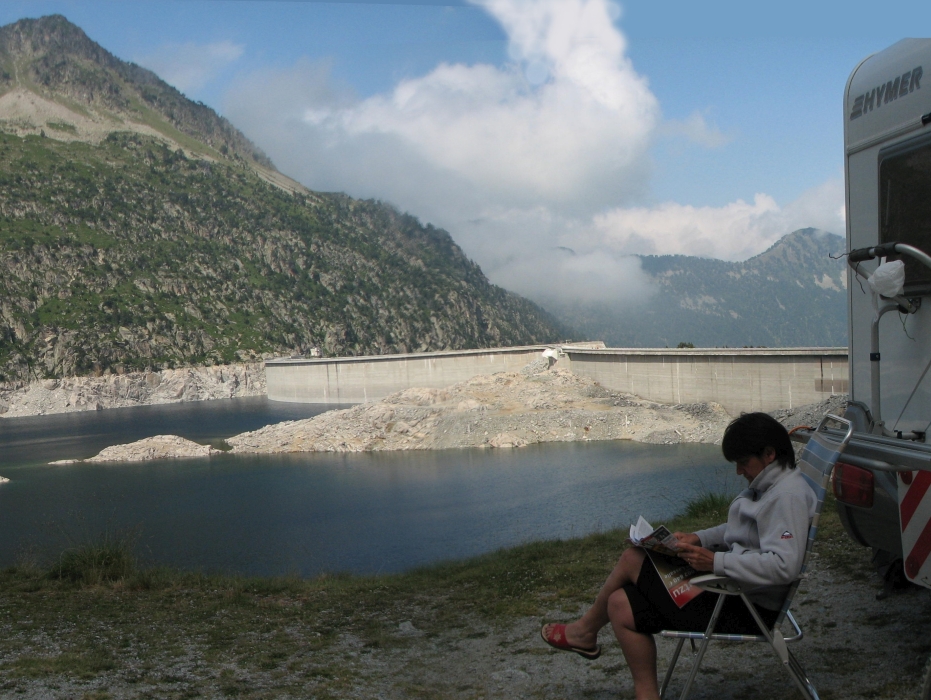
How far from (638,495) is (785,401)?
58.4 ft

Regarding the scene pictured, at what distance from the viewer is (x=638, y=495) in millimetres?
22500

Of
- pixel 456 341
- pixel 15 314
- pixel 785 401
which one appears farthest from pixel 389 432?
pixel 456 341

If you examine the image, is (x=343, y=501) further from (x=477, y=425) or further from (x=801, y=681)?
(x=801, y=681)

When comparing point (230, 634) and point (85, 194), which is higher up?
point (85, 194)

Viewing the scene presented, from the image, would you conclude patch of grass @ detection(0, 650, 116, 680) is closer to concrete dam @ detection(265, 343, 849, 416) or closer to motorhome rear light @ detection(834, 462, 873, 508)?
motorhome rear light @ detection(834, 462, 873, 508)

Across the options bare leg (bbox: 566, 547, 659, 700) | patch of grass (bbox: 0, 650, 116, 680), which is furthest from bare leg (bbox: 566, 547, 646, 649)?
patch of grass (bbox: 0, 650, 116, 680)

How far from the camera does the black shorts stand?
132 inches

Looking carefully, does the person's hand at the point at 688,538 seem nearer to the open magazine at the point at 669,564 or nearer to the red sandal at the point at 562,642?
the open magazine at the point at 669,564

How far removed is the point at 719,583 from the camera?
3.26 meters

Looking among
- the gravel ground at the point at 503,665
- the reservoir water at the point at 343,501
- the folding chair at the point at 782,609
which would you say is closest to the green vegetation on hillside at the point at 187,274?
the reservoir water at the point at 343,501

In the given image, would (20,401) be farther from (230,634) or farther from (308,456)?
(230,634)

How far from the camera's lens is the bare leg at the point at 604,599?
3502mm

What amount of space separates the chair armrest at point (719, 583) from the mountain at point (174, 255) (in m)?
83.9

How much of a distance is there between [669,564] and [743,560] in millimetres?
342
